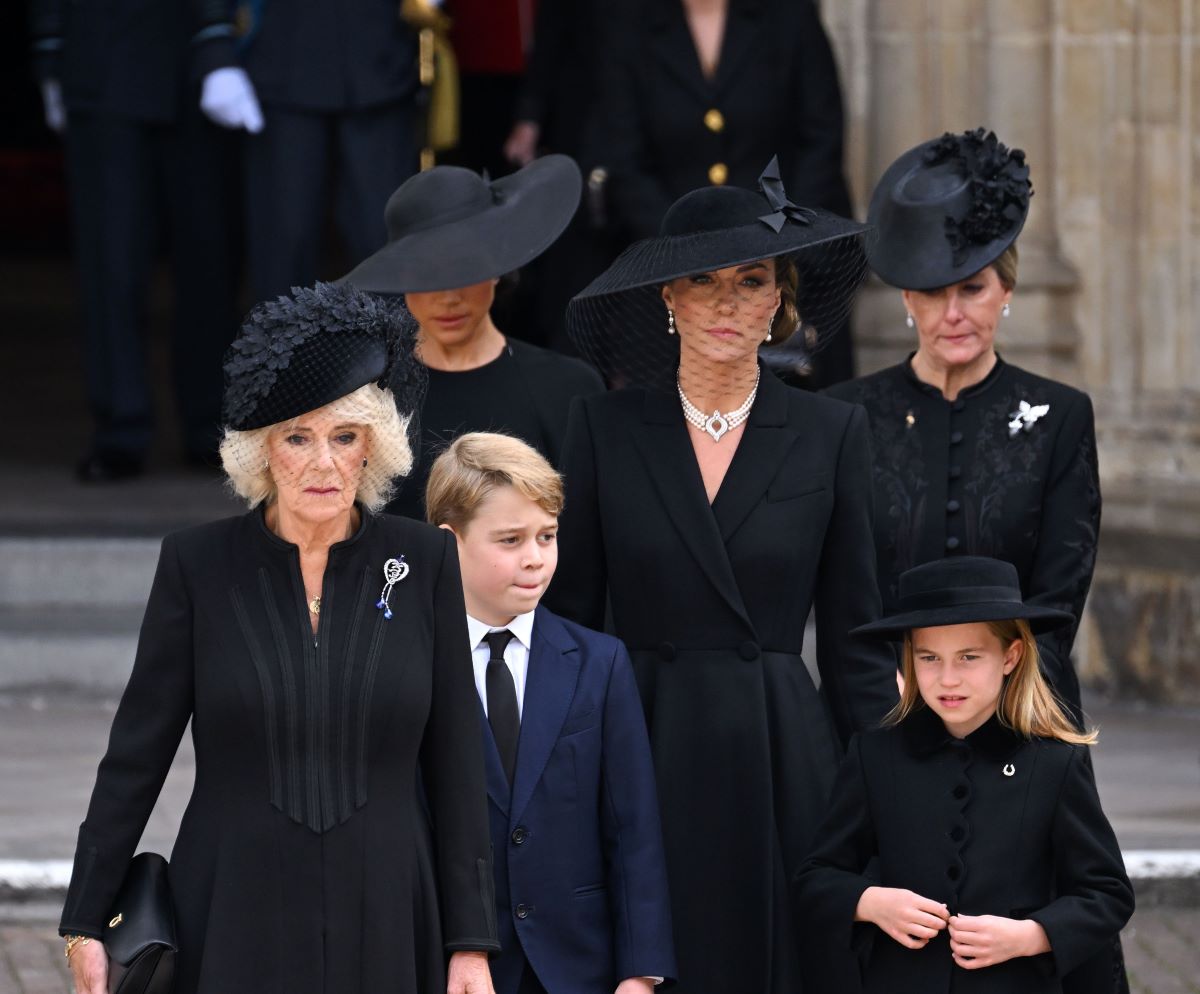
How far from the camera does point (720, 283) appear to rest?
14.5 feet

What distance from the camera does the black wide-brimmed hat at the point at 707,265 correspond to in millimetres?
4410

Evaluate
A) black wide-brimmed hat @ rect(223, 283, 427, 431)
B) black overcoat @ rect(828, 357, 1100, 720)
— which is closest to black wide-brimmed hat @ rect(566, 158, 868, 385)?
black overcoat @ rect(828, 357, 1100, 720)

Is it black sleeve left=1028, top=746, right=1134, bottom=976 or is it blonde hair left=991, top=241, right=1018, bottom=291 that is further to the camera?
blonde hair left=991, top=241, right=1018, bottom=291

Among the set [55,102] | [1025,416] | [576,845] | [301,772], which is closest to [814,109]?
[55,102]

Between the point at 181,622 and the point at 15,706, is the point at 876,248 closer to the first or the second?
the point at 181,622

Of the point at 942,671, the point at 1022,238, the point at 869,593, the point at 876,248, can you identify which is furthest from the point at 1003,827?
the point at 1022,238

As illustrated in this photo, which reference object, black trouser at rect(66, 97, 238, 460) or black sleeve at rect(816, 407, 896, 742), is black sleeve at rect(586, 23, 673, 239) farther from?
black sleeve at rect(816, 407, 896, 742)

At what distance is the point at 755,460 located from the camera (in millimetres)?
4477

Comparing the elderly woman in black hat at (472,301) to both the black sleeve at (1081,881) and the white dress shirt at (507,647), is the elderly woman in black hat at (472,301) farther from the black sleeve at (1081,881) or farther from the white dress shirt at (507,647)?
the black sleeve at (1081,881)

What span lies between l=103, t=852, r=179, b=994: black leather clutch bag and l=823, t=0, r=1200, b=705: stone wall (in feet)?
16.1

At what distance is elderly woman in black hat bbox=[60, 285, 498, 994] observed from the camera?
3.71 metres

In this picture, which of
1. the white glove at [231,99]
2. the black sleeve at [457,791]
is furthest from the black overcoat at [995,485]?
the white glove at [231,99]

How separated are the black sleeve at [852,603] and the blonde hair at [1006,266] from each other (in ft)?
2.21

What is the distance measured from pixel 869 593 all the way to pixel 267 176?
14.1 feet
